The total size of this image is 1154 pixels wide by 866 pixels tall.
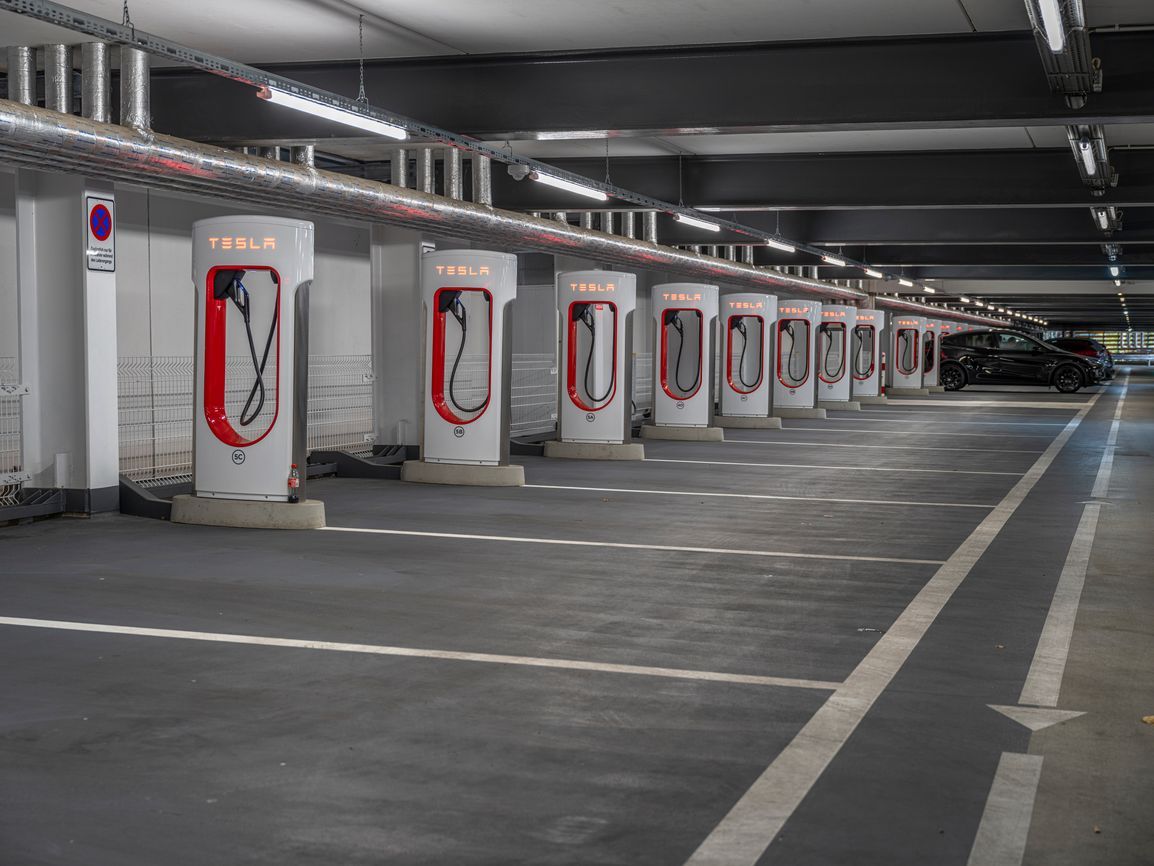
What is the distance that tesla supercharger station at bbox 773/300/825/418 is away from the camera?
26.8 m

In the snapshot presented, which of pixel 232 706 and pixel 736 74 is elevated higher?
pixel 736 74

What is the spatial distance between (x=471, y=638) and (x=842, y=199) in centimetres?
1218

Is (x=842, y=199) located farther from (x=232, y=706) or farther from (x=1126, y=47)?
(x=232, y=706)

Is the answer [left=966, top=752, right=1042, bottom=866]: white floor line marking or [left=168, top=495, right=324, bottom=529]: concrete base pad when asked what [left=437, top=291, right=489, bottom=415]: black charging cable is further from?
[left=966, top=752, right=1042, bottom=866]: white floor line marking

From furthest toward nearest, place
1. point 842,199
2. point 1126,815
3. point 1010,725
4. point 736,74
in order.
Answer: point 842,199, point 736,74, point 1010,725, point 1126,815

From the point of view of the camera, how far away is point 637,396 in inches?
1125

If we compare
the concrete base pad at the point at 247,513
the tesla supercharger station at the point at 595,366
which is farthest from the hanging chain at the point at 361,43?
the tesla supercharger station at the point at 595,366

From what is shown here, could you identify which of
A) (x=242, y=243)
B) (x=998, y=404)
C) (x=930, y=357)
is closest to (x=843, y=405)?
(x=998, y=404)

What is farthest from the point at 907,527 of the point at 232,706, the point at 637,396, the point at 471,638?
the point at 637,396

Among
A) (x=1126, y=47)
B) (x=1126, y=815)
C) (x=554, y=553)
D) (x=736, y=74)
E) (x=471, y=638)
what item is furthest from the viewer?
(x=736, y=74)

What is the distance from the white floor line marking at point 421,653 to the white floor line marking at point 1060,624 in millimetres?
913

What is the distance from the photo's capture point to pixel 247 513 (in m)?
10.8

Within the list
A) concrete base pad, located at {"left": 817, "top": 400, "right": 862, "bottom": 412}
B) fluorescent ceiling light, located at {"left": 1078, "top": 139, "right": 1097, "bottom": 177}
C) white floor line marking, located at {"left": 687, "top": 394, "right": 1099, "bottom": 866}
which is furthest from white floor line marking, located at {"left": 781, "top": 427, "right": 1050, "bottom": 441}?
white floor line marking, located at {"left": 687, "top": 394, "right": 1099, "bottom": 866}

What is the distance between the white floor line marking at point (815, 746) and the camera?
392cm
